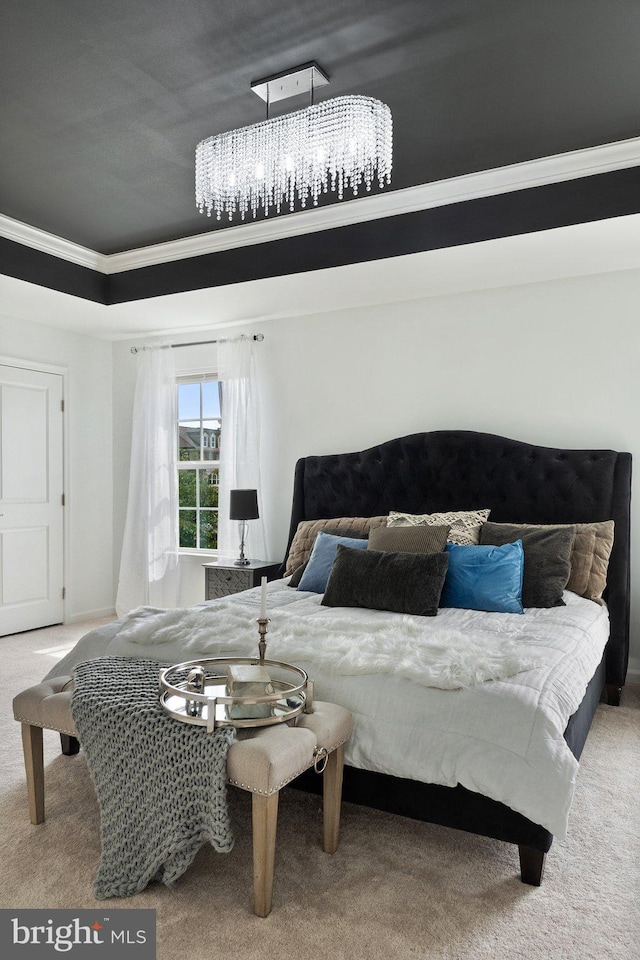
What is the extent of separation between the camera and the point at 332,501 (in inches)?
186

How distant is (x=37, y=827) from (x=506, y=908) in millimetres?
1539

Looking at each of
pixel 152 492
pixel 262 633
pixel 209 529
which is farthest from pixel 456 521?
pixel 152 492

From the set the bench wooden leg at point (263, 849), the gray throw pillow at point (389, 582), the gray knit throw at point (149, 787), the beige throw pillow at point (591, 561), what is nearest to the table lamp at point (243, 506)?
the gray throw pillow at point (389, 582)

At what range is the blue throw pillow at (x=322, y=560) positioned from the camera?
12.6ft

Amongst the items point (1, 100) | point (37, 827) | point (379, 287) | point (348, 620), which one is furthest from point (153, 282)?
point (37, 827)

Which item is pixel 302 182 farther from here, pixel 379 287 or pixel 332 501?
pixel 332 501

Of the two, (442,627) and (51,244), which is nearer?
(442,627)

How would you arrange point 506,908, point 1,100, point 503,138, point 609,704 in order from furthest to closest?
1. point 609,704
2. point 503,138
3. point 1,100
4. point 506,908

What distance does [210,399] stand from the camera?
5594 millimetres

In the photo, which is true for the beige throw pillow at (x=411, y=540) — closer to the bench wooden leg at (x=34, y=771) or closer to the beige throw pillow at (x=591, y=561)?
the beige throw pillow at (x=591, y=561)

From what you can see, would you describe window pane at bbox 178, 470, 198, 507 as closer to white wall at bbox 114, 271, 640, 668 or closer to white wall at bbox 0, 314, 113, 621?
white wall at bbox 114, 271, 640, 668

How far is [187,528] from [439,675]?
3832 mm

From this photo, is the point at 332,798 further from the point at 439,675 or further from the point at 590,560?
the point at 590,560

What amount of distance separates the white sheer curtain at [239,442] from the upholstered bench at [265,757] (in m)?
2.63
